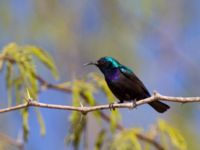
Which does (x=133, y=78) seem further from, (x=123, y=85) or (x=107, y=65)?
(x=107, y=65)

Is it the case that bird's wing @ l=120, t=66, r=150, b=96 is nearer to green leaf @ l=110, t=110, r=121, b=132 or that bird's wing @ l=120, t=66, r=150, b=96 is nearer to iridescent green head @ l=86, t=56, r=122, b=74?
iridescent green head @ l=86, t=56, r=122, b=74

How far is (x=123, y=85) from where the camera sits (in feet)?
13.2

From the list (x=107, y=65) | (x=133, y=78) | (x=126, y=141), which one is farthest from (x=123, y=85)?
(x=126, y=141)

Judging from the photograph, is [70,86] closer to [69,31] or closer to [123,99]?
[123,99]

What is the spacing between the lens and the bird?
399cm

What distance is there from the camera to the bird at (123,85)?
3992mm

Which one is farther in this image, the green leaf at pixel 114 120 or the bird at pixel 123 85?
the bird at pixel 123 85

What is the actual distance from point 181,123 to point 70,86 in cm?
360

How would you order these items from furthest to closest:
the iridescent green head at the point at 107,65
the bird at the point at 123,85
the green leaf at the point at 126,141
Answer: the iridescent green head at the point at 107,65
the bird at the point at 123,85
the green leaf at the point at 126,141

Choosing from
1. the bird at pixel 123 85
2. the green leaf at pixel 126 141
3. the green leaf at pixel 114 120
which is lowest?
the green leaf at pixel 126 141

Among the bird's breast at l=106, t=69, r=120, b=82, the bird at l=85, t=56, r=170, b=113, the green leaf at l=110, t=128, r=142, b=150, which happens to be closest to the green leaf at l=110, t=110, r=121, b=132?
the green leaf at l=110, t=128, r=142, b=150

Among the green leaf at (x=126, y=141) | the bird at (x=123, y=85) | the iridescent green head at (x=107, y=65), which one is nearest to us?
the green leaf at (x=126, y=141)

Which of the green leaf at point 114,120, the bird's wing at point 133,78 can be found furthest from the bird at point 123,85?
the green leaf at point 114,120

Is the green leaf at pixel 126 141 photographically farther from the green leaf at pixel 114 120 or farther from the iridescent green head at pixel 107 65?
the iridescent green head at pixel 107 65
